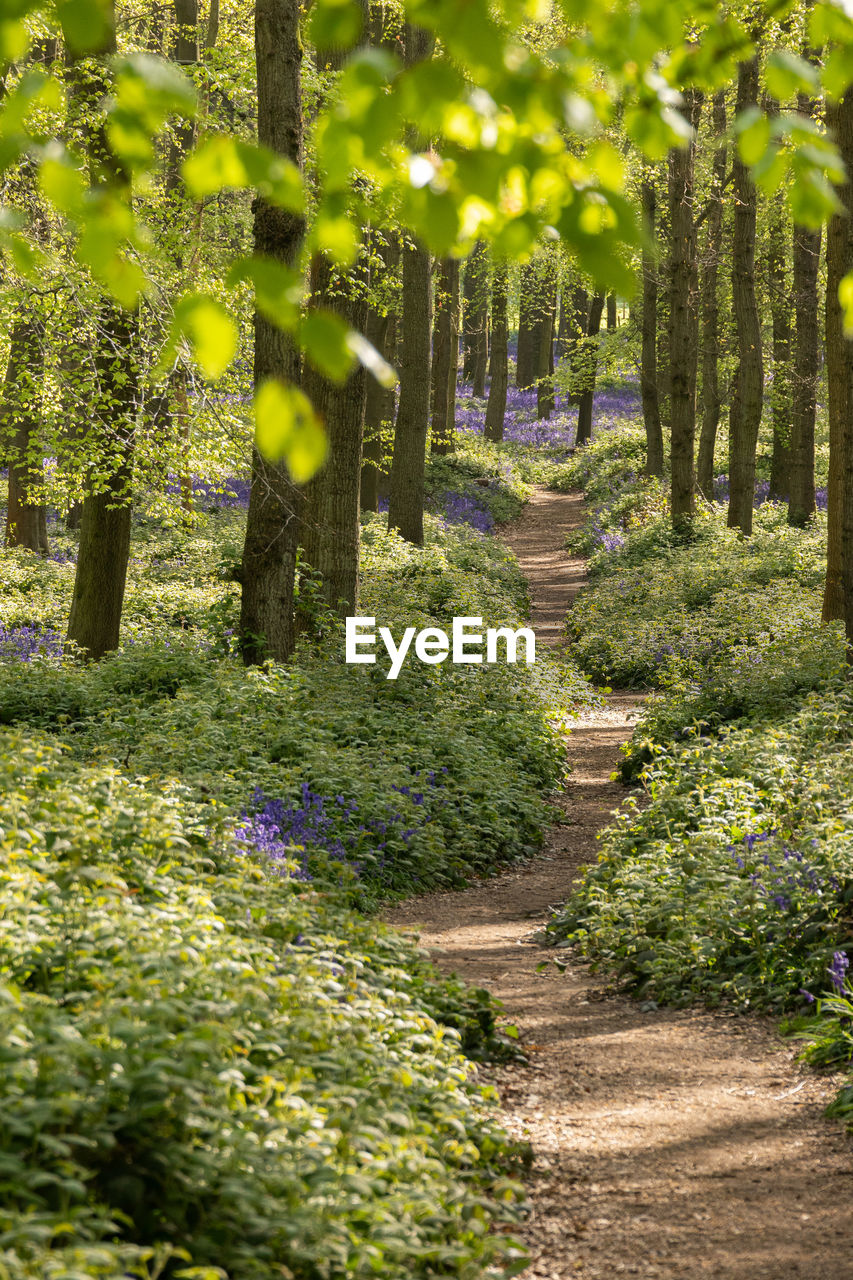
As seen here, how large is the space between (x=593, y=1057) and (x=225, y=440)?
23.9 feet

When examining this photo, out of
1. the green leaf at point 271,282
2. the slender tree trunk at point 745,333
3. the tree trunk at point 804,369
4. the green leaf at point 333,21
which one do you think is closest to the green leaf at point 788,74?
the green leaf at point 333,21

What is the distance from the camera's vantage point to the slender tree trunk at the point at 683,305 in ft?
66.2

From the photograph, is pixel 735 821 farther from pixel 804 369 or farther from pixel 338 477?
pixel 804 369

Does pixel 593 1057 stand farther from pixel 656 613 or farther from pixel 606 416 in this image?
pixel 606 416

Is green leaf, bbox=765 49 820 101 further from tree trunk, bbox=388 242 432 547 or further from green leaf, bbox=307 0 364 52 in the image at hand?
tree trunk, bbox=388 242 432 547

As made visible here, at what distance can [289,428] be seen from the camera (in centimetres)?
222

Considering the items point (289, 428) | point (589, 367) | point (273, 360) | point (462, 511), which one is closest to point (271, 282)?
point (289, 428)

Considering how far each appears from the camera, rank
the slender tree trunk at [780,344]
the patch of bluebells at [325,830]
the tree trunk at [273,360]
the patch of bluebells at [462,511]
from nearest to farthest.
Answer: the patch of bluebells at [325,830] → the tree trunk at [273,360] → the slender tree trunk at [780,344] → the patch of bluebells at [462,511]

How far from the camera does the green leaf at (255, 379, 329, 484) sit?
2180mm

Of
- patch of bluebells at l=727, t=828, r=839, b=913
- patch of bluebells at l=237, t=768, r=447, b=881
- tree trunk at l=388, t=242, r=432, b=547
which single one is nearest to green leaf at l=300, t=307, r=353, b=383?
patch of bluebells at l=237, t=768, r=447, b=881

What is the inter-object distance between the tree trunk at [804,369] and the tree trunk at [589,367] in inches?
393

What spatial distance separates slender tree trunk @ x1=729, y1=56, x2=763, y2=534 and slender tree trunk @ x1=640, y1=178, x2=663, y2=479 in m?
4.64

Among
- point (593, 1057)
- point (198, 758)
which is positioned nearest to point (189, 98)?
point (593, 1057)

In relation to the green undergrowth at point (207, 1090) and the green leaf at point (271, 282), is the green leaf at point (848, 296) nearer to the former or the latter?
the green leaf at point (271, 282)
